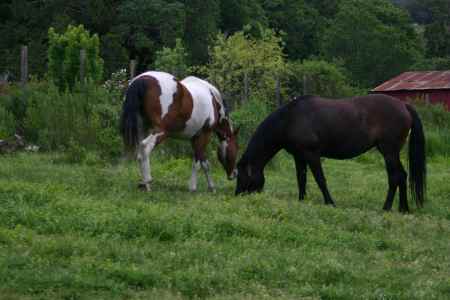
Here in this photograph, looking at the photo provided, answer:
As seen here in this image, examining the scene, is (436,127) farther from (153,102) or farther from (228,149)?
(153,102)

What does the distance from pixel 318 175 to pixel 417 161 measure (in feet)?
5.02

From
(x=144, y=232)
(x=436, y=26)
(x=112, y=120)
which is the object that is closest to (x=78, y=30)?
(x=112, y=120)

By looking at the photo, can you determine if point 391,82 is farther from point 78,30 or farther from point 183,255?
point 183,255

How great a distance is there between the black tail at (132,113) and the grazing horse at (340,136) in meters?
1.90

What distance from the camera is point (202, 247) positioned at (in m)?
7.80

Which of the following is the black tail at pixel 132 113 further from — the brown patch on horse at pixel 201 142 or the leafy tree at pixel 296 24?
the leafy tree at pixel 296 24

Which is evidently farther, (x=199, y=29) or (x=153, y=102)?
(x=199, y=29)

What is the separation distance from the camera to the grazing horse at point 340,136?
12.5 meters

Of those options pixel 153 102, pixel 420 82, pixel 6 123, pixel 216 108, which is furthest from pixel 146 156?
pixel 420 82

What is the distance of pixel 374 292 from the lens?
6902mm

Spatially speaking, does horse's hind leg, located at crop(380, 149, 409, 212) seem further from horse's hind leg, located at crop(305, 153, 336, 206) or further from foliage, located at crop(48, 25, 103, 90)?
foliage, located at crop(48, 25, 103, 90)

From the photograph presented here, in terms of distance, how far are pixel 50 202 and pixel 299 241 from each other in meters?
2.61

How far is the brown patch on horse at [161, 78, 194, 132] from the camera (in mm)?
11984

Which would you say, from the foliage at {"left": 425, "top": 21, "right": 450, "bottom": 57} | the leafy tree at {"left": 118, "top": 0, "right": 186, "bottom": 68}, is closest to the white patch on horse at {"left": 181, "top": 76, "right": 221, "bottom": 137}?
the leafy tree at {"left": 118, "top": 0, "right": 186, "bottom": 68}
